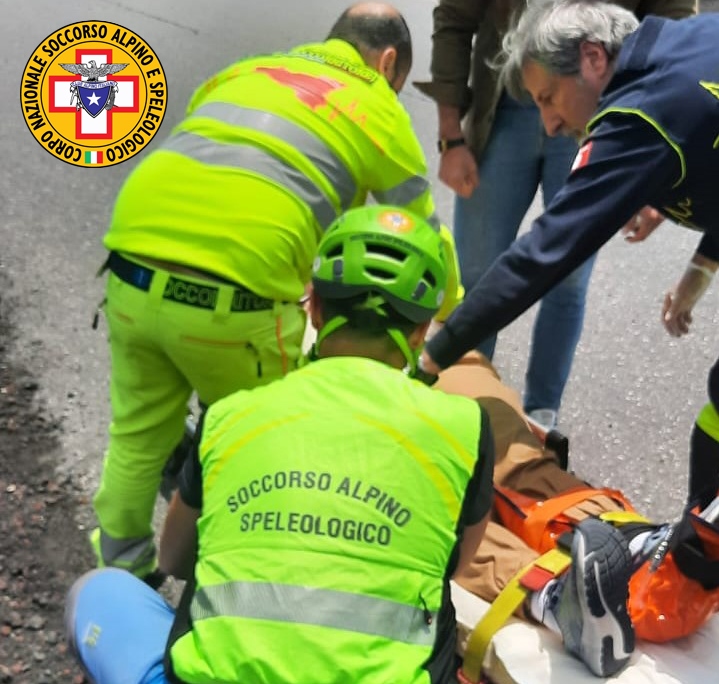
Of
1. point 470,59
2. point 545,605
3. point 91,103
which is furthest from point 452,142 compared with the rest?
point 91,103

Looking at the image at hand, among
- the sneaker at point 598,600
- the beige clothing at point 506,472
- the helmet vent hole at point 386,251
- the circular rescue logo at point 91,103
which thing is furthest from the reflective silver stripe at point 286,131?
the circular rescue logo at point 91,103

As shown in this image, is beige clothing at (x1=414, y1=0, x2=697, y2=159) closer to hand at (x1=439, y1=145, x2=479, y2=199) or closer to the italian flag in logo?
hand at (x1=439, y1=145, x2=479, y2=199)

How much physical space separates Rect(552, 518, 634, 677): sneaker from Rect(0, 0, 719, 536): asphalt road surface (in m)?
1.13

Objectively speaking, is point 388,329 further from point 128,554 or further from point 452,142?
point 452,142

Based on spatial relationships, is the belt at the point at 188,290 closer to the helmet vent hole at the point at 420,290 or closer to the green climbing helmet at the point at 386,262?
the green climbing helmet at the point at 386,262

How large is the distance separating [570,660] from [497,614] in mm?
139

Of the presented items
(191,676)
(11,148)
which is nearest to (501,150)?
(191,676)

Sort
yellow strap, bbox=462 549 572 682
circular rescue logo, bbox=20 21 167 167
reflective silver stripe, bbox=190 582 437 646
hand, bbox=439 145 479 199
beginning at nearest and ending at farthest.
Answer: reflective silver stripe, bbox=190 582 437 646
yellow strap, bbox=462 549 572 682
hand, bbox=439 145 479 199
circular rescue logo, bbox=20 21 167 167

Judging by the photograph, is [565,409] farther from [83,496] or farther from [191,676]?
[191,676]

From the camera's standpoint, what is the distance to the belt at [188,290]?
1621mm

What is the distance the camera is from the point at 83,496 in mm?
2291

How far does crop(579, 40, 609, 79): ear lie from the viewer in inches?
61.4

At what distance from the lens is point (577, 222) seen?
1.50 m

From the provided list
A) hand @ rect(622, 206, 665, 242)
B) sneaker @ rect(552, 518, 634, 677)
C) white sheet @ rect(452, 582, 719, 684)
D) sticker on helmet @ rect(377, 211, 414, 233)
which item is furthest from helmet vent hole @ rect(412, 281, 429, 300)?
hand @ rect(622, 206, 665, 242)
